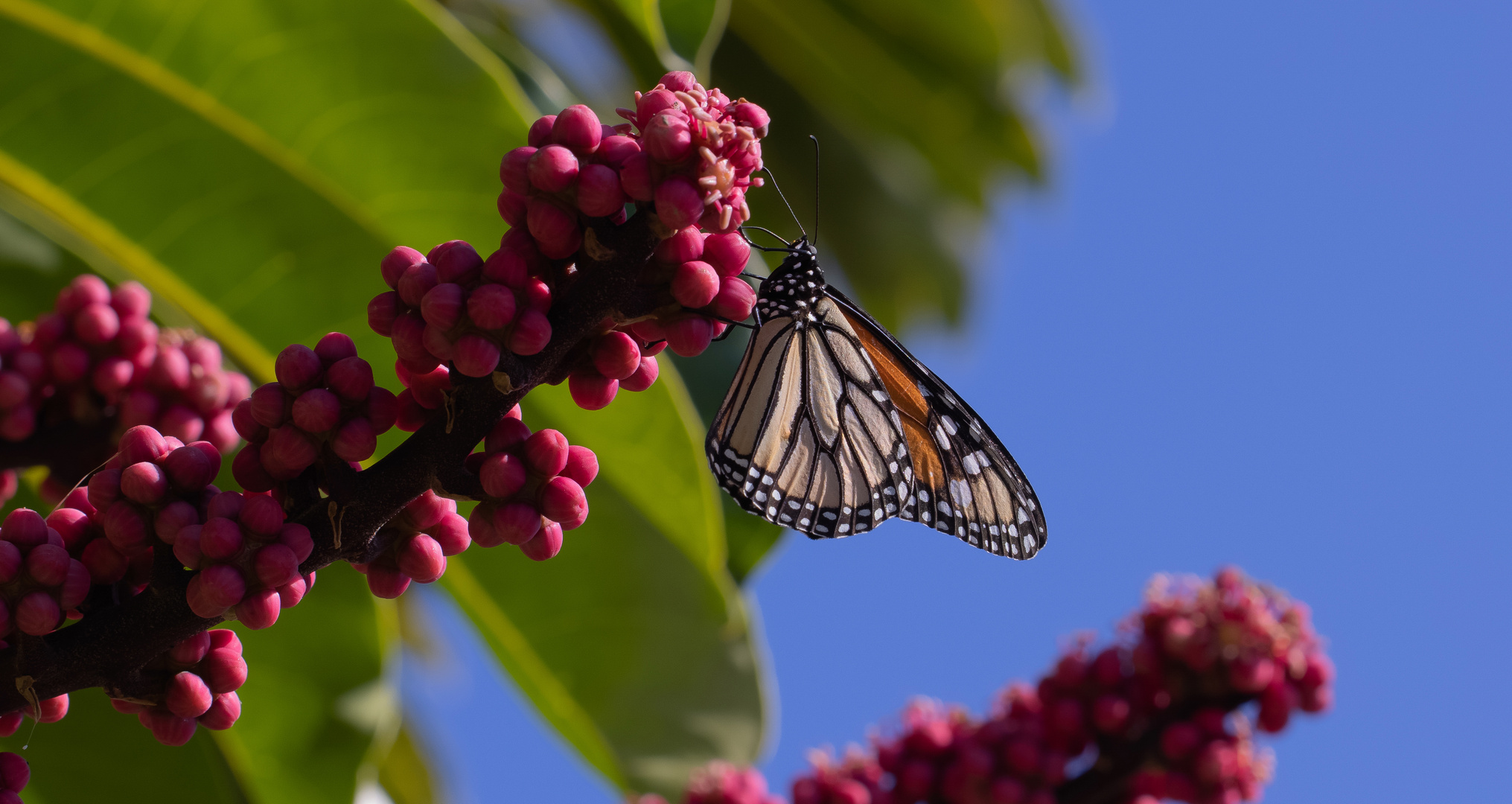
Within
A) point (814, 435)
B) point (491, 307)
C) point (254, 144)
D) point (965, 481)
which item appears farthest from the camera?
point (965, 481)

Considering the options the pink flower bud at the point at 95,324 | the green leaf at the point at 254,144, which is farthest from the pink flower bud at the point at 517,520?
the green leaf at the point at 254,144

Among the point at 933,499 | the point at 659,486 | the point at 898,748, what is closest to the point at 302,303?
the point at 659,486

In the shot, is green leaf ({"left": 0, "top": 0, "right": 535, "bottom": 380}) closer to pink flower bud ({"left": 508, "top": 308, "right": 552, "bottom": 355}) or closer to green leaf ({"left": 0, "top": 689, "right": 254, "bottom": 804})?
green leaf ({"left": 0, "top": 689, "right": 254, "bottom": 804})

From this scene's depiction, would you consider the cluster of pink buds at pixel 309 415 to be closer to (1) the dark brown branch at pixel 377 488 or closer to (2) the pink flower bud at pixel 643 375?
(1) the dark brown branch at pixel 377 488

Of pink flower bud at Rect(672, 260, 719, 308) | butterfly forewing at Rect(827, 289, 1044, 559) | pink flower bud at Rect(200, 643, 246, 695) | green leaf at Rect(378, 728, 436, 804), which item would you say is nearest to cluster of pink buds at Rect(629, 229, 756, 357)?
pink flower bud at Rect(672, 260, 719, 308)

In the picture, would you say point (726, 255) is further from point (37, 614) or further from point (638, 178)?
point (37, 614)

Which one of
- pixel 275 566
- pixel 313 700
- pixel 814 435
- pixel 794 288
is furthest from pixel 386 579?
pixel 313 700
